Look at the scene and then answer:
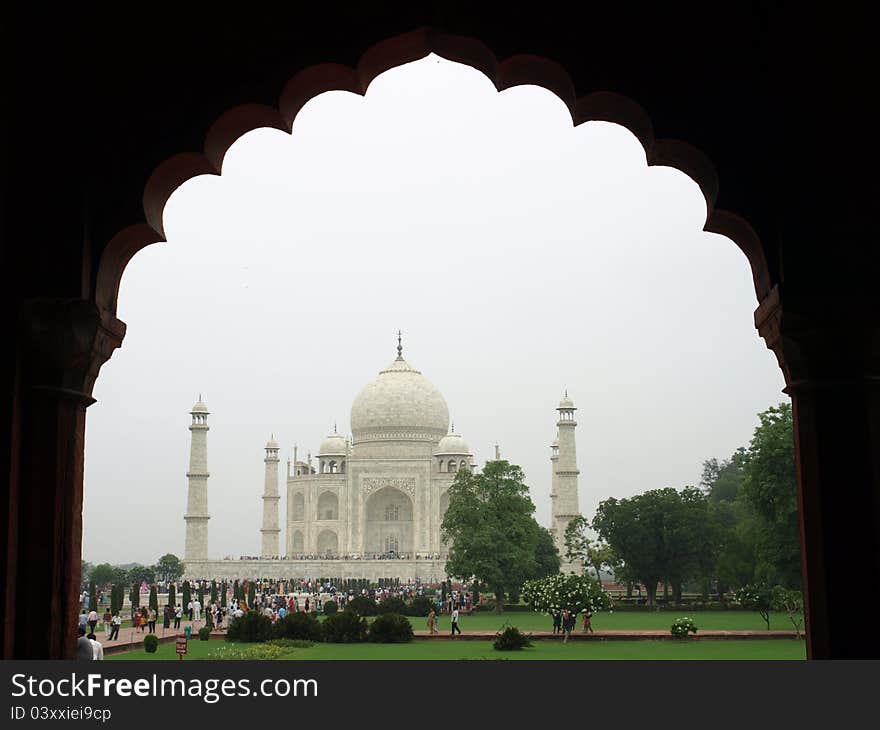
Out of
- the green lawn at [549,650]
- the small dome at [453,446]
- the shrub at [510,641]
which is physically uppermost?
the small dome at [453,446]

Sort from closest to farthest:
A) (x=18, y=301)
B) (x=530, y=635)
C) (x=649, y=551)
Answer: (x=18, y=301)
(x=530, y=635)
(x=649, y=551)

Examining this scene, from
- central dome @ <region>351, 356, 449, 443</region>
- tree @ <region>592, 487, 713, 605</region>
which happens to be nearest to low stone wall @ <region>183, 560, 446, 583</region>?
central dome @ <region>351, 356, 449, 443</region>

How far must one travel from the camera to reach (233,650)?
1600 centimetres

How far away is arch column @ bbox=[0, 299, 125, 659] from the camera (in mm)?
3443

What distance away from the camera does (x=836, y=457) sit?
11.3 feet

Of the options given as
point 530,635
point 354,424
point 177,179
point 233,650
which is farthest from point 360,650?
point 354,424

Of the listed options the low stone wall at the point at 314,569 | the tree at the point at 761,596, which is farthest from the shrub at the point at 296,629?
the low stone wall at the point at 314,569

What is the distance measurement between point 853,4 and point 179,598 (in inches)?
1236

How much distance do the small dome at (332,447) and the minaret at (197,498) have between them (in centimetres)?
796

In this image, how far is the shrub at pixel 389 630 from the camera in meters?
17.6

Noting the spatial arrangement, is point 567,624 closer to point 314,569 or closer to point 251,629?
point 251,629

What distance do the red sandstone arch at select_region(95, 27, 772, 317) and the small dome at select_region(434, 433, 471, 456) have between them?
4405 cm

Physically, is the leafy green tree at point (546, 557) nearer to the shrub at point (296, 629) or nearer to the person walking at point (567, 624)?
the person walking at point (567, 624)

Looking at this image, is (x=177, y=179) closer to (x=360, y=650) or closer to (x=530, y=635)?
(x=360, y=650)
